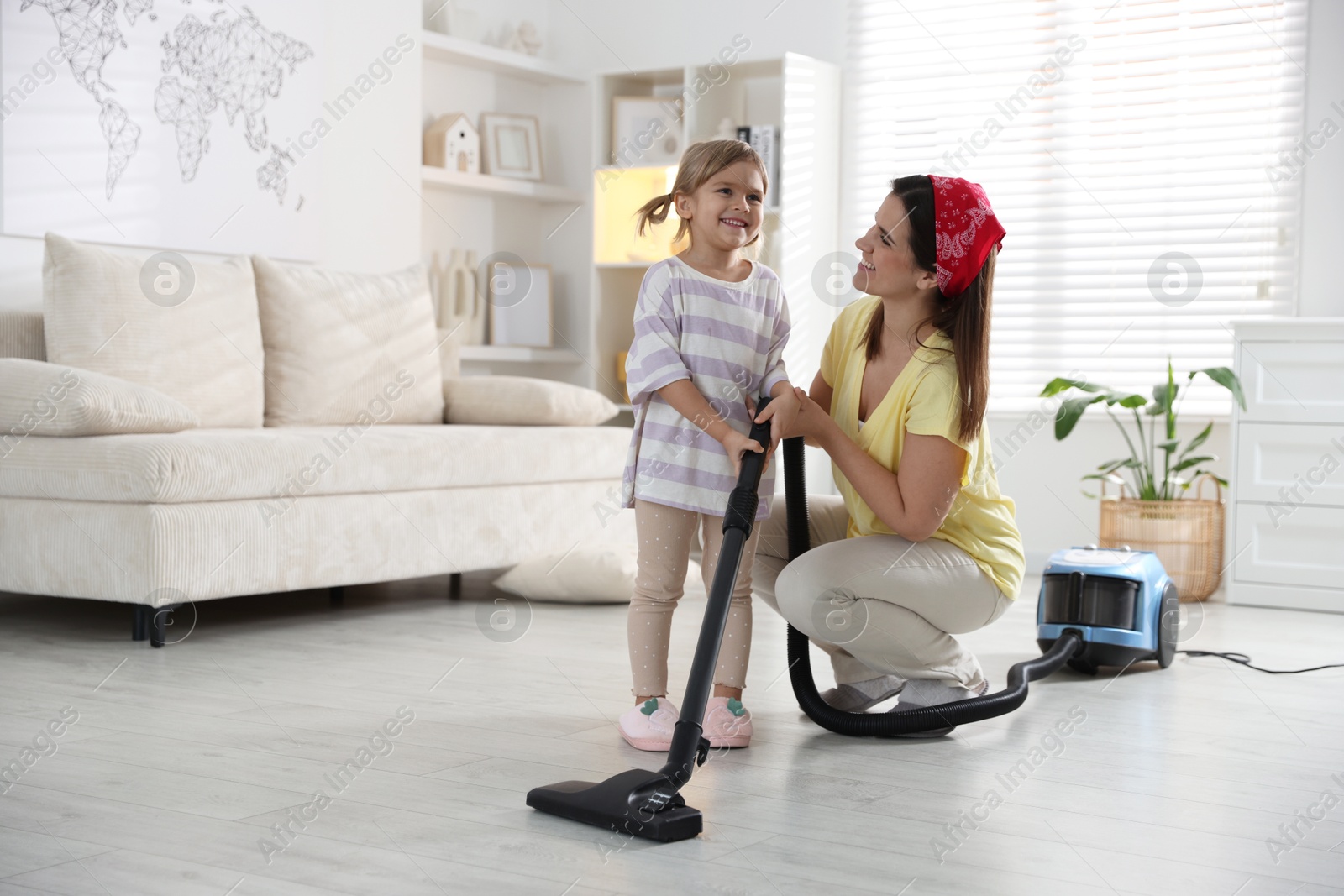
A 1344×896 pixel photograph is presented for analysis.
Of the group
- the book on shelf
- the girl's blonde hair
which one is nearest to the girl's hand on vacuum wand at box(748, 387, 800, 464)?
the girl's blonde hair

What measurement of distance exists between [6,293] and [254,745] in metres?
1.87

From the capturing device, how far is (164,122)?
3.62m

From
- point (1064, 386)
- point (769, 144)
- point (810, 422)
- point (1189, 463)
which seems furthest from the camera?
point (769, 144)

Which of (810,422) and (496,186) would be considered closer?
(810,422)

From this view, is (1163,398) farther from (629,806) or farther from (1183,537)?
(629,806)

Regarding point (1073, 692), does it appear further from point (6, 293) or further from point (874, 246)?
point (6, 293)

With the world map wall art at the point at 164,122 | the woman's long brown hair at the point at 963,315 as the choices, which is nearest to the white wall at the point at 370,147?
the world map wall art at the point at 164,122

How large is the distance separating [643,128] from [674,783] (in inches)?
146

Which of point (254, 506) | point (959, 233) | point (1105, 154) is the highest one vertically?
point (1105, 154)

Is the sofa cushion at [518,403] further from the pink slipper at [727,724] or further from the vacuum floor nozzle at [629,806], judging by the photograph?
the vacuum floor nozzle at [629,806]

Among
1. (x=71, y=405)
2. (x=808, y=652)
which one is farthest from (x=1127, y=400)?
(x=71, y=405)

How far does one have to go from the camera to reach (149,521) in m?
2.58

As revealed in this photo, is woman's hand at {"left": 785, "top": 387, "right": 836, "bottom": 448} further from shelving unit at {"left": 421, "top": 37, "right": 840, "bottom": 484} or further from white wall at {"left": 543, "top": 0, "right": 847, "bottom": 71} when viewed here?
white wall at {"left": 543, "top": 0, "right": 847, "bottom": 71}

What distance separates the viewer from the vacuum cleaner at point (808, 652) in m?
1.52
